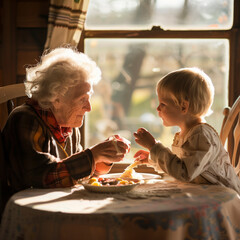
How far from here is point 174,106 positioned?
1.80 meters

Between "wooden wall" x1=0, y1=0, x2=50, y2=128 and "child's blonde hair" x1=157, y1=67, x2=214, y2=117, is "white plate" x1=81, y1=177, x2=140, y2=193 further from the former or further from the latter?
"wooden wall" x1=0, y1=0, x2=50, y2=128

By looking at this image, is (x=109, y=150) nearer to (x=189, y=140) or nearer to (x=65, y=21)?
(x=189, y=140)

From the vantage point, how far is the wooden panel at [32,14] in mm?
2832

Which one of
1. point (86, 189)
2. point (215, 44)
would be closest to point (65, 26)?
point (215, 44)

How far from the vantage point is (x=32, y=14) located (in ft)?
9.33

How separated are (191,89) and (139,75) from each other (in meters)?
1.18

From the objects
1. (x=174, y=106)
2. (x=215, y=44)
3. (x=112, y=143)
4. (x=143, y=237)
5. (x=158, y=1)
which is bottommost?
(x=143, y=237)

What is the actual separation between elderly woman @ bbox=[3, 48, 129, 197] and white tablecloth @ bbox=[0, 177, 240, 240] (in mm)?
155

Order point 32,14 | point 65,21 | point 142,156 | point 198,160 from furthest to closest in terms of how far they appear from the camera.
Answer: point 32,14 → point 65,21 → point 142,156 → point 198,160

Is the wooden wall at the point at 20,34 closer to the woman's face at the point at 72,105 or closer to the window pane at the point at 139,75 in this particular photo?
the window pane at the point at 139,75

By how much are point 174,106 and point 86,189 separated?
591 millimetres

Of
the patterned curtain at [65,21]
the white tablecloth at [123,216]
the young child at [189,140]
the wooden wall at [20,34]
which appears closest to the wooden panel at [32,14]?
the wooden wall at [20,34]

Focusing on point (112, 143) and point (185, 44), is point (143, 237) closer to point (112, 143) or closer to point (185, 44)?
point (112, 143)

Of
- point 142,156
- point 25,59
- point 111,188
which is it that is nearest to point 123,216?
point 111,188
